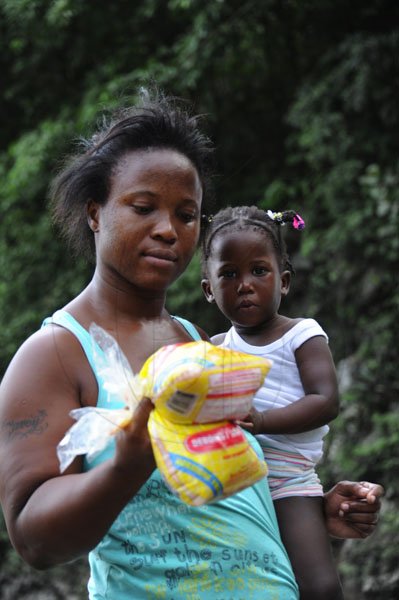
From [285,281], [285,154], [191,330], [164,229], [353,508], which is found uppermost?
[285,154]

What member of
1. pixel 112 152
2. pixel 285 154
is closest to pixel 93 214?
pixel 112 152

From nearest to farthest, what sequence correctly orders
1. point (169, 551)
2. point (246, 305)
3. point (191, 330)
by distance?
point (169, 551), point (191, 330), point (246, 305)

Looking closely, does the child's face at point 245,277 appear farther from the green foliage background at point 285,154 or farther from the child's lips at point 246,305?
the green foliage background at point 285,154

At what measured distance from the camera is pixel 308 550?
2100 millimetres

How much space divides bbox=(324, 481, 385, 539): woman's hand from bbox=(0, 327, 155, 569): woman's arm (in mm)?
885

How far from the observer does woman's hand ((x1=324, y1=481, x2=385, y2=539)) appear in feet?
6.89

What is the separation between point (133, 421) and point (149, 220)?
492 millimetres

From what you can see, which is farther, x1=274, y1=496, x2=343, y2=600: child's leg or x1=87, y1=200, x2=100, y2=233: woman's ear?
x1=274, y1=496, x2=343, y2=600: child's leg

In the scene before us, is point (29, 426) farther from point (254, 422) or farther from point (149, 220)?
point (254, 422)

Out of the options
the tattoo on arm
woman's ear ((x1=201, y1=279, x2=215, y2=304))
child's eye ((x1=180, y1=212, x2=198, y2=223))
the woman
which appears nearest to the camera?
the woman

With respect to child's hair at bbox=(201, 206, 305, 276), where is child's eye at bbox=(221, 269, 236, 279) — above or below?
below

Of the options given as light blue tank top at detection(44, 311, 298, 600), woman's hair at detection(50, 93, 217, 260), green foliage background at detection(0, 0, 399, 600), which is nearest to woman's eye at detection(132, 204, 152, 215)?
woman's hair at detection(50, 93, 217, 260)

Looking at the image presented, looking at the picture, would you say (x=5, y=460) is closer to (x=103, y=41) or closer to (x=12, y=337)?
(x=12, y=337)

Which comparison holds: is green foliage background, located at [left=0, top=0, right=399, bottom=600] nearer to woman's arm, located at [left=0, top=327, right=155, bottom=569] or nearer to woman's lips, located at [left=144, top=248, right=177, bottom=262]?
woman's lips, located at [left=144, top=248, right=177, bottom=262]
